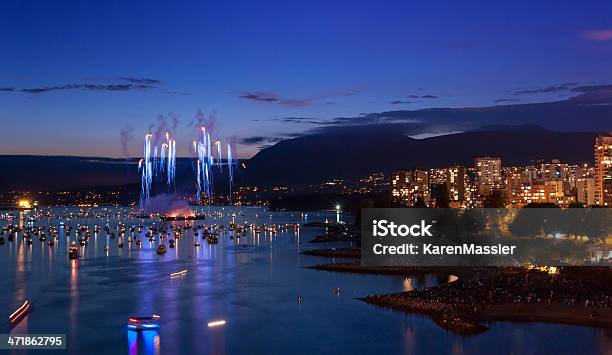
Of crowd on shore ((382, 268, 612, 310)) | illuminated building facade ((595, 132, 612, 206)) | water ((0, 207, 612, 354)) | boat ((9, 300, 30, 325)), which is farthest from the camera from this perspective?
illuminated building facade ((595, 132, 612, 206))

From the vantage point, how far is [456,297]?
26.0m

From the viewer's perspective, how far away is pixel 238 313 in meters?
26.5

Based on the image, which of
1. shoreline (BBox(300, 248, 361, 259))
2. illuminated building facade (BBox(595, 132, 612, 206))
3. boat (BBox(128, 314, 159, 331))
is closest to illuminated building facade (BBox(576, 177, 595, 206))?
illuminated building facade (BBox(595, 132, 612, 206))

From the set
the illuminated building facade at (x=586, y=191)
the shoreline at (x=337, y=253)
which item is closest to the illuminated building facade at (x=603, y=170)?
the illuminated building facade at (x=586, y=191)

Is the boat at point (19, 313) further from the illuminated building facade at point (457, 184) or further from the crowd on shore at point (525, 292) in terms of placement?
the illuminated building facade at point (457, 184)

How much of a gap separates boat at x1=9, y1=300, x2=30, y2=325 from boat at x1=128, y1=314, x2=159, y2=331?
4611 mm

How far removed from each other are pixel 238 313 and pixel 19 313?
8.09 m

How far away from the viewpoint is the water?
69.5 feet

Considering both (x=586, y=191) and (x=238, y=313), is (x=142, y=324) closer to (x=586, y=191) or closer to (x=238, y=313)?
(x=238, y=313)

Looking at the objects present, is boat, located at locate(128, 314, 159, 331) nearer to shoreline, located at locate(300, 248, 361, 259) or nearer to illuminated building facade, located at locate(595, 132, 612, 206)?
shoreline, located at locate(300, 248, 361, 259)

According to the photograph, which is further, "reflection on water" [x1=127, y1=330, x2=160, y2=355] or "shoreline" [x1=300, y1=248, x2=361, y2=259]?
"shoreline" [x1=300, y1=248, x2=361, y2=259]

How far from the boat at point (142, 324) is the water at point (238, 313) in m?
0.30

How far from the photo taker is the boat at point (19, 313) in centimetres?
2461

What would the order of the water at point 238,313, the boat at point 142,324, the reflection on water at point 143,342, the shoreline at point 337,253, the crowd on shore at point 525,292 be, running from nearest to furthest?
the reflection on water at point 143,342, the water at point 238,313, the boat at point 142,324, the crowd on shore at point 525,292, the shoreline at point 337,253
